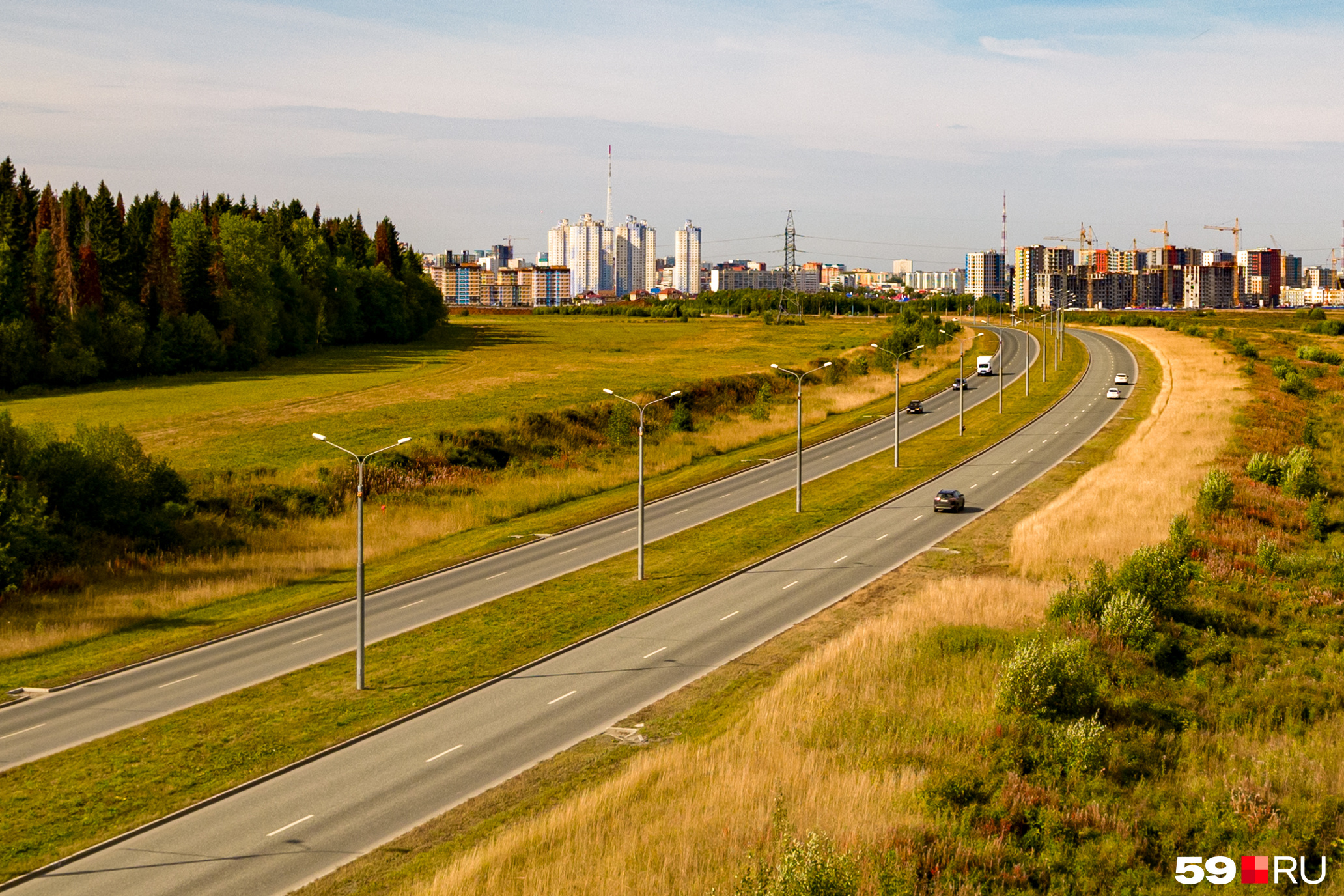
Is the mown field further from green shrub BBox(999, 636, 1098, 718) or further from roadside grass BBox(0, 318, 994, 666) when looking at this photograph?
roadside grass BBox(0, 318, 994, 666)

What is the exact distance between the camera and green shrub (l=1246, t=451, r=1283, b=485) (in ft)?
207

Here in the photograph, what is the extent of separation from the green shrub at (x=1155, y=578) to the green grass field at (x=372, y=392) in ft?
165

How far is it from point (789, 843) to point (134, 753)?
2008 centimetres

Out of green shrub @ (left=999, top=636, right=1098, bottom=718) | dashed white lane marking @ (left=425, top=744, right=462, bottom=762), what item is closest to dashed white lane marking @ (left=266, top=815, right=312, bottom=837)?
dashed white lane marking @ (left=425, top=744, right=462, bottom=762)

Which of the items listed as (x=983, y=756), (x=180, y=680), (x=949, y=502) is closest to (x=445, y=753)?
(x=180, y=680)

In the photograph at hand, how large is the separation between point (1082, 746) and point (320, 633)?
28.6m

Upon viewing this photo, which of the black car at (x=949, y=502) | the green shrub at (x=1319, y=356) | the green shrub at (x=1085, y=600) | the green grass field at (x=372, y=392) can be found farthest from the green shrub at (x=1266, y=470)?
the green shrub at (x=1319, y=356)

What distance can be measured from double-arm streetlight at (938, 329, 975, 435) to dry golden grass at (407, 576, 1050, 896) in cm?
5789

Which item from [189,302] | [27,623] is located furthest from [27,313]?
[27,623]

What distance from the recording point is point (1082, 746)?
85.5 ft

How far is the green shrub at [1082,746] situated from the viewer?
25.8m

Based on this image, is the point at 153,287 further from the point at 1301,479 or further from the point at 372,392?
the point at 1301,479

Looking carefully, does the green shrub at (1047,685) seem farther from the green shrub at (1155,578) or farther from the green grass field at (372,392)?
the green grass field at (372,392)

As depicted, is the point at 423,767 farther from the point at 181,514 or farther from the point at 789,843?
the point at 181,514
